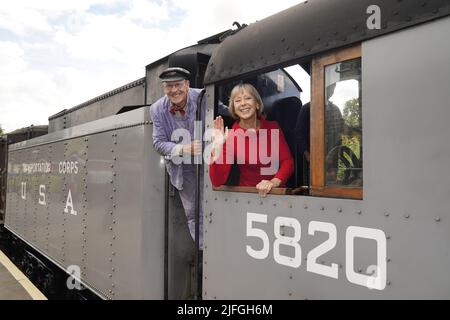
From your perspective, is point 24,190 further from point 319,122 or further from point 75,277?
point 319,122

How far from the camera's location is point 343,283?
1.88 m

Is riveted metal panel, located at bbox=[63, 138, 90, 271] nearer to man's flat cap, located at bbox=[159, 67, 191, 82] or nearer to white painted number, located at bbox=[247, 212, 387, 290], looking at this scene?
man's flat cap, located at bbox=[159, 67, 191, 82]

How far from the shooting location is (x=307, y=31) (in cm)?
211

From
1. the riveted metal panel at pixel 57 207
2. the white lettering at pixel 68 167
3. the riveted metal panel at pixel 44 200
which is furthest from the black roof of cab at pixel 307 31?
the riveted metal panel at pixel 44 200

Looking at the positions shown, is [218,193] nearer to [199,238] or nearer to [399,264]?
[199,238]

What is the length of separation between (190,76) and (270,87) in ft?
2.35

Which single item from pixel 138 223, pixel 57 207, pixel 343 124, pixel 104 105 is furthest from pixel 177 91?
pixel 57 207

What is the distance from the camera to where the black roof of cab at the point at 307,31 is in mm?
1710

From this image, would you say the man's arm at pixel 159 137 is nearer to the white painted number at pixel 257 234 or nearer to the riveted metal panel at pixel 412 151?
the white painted number at pixel 257 234

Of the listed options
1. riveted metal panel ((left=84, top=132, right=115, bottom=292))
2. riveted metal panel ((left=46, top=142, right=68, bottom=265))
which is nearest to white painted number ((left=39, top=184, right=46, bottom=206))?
riveted metal panel ((left=46, top=142, right=68, bottom=265))

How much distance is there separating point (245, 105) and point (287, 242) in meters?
0.96

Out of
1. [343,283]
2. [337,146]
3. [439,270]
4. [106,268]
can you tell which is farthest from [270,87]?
[106,268]

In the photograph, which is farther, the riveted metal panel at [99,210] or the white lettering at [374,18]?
the riveted metal panel at [99,210]

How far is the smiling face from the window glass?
1338 millimetres
